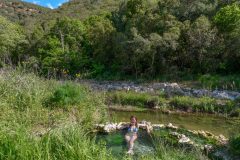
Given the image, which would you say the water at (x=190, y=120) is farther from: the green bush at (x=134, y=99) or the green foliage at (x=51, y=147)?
the green foliage at (x=51, y=147)

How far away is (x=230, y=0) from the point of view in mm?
37438

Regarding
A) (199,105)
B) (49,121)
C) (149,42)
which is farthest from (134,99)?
(49,121)

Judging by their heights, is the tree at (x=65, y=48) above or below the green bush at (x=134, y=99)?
above

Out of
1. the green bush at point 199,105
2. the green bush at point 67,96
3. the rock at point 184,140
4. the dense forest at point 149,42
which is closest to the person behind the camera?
the rock at point 184,140

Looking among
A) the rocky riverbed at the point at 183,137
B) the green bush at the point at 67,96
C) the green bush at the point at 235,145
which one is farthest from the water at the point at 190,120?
the green bush at the point at 235,145

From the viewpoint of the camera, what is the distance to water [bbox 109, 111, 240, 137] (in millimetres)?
17344

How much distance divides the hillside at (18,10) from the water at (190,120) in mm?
83452

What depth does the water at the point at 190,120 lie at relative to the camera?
56.9 feet

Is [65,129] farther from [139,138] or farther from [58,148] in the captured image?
[139,138]

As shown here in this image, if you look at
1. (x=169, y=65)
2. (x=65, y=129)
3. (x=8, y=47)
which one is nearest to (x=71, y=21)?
(x=8, y=47)

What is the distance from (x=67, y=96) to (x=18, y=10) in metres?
98.6

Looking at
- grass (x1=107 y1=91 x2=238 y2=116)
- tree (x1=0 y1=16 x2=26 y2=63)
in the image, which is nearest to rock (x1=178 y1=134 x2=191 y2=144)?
grass (x1=107 y1=91 x2=238 y2=116)

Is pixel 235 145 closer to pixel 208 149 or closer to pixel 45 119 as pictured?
pixel 208 149

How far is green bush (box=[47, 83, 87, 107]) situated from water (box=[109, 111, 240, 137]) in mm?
2026
